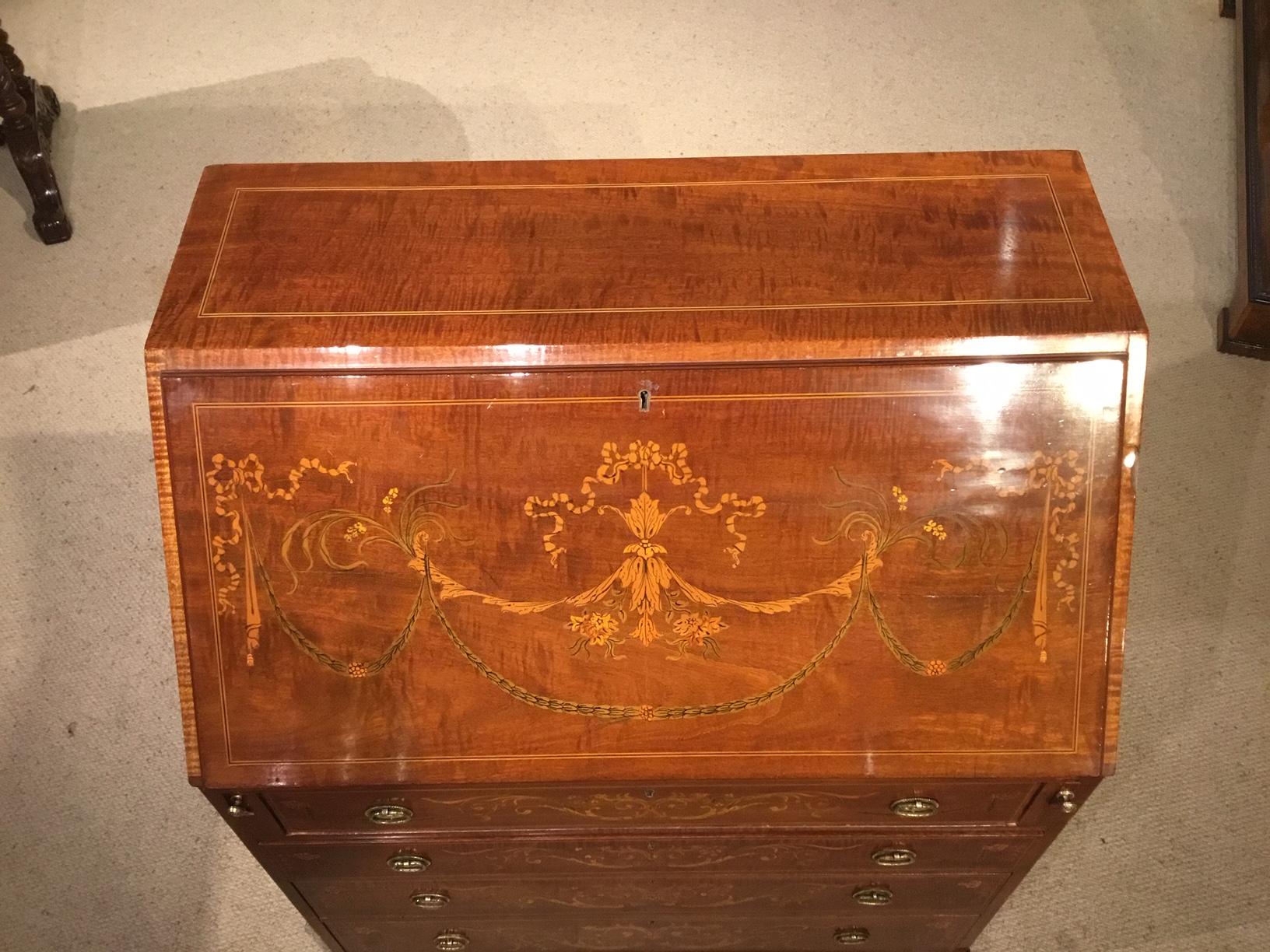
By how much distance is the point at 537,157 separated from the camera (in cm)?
294

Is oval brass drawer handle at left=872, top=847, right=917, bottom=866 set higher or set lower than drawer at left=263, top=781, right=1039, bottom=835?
lower

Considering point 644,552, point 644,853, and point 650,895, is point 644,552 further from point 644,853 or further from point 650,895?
point 650,895

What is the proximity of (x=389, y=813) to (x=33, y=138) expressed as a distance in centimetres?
198

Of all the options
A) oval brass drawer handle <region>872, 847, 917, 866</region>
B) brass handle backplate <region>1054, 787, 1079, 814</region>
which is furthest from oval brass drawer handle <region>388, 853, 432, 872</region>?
brass handle backplate <region>1054, 787, 1079, 814</region>

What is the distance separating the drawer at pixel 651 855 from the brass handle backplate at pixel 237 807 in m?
0.12

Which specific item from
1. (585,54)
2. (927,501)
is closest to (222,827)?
(927,501)

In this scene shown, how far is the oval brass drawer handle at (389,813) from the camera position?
5.05 feet

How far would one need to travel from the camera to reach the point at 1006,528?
56.2 inches

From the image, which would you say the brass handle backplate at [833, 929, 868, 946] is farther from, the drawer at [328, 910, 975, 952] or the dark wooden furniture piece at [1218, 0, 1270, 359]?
the dark wooden furniture piece at [1218, 0, 1270, 359]

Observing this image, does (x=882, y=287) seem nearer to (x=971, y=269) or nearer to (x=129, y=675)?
(x=971, y=269)

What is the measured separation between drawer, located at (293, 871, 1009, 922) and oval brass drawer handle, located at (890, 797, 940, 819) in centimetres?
22

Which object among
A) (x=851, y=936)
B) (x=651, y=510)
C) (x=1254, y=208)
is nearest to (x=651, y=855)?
(x=851, y=936)

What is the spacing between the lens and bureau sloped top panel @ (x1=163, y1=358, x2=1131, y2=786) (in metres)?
1.41

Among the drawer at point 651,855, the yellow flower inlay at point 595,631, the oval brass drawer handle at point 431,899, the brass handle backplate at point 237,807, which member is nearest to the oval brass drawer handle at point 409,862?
the drawer at point 651,855
